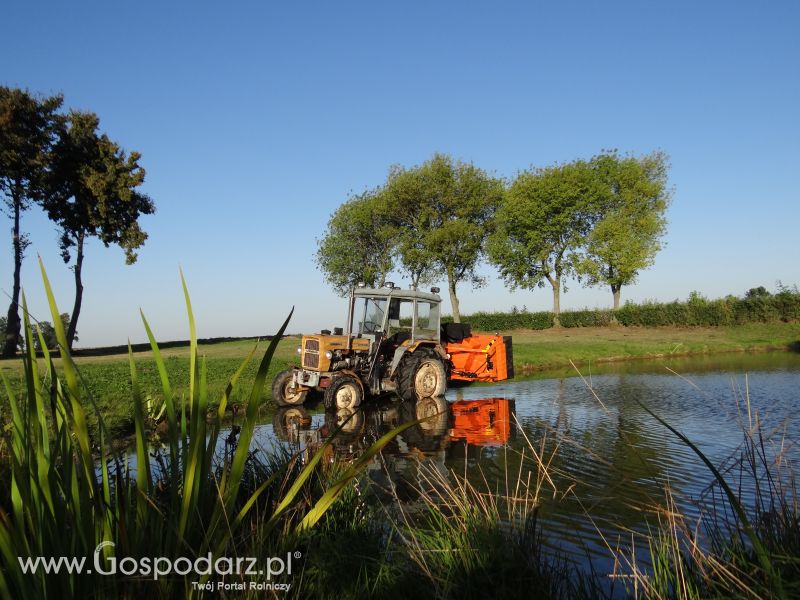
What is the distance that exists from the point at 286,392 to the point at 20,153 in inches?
943

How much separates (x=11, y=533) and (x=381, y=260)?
4397cm

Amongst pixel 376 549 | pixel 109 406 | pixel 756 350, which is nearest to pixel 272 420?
pixel 109 406

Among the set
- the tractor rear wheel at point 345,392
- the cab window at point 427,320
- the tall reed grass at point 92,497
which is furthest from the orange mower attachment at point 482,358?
the tall reed grass at point 92,497

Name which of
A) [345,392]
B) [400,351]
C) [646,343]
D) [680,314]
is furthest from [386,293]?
[680,314]

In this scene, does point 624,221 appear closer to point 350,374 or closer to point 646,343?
point 646,343

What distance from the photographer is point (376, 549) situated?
3.76 metres

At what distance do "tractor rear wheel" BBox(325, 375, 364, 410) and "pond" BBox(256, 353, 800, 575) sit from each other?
347 mm

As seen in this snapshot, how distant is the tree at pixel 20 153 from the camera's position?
92.8ft

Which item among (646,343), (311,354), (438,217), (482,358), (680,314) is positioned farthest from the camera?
(438,217)

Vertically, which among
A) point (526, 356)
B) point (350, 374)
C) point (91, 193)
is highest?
point (91, 193)

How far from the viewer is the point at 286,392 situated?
1318cm

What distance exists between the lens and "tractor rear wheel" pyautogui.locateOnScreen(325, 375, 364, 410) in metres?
11.7

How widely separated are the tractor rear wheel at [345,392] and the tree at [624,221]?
115 ft

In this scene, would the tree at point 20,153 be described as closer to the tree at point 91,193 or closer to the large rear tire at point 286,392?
the tree at point 91,193
